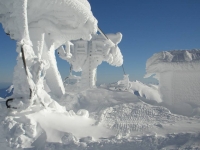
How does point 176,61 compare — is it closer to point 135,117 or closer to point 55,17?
point 135,117

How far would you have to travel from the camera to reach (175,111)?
14.8 ft

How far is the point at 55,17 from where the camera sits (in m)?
5.12

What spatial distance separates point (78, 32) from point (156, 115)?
3.02 metres

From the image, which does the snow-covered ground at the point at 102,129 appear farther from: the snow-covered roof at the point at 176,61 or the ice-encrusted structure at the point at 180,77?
the snow-covered roof at the point at 176,61

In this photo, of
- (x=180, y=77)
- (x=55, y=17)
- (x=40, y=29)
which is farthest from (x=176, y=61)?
(x=40, y=29)

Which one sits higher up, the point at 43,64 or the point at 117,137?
the point at 43,64

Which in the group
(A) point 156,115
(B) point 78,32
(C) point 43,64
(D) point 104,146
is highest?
(B) point 78,32

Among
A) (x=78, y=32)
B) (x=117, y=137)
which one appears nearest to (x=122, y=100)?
(x=117, y=137)

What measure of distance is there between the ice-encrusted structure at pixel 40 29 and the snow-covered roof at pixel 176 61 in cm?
198

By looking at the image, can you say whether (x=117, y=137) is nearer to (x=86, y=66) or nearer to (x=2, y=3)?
(x=2, y=3)

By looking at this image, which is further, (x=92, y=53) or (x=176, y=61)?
(x=92, y=53)

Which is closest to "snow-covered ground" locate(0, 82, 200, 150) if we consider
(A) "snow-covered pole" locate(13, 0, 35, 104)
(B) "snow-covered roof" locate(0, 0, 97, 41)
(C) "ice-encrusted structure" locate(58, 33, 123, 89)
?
(A) "snow-covered pole" locate(13, 0, 35, 104)

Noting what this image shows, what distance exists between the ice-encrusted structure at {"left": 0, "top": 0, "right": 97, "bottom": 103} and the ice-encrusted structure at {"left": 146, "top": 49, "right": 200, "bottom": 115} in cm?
220

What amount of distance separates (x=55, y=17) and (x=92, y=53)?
14.3 feet
